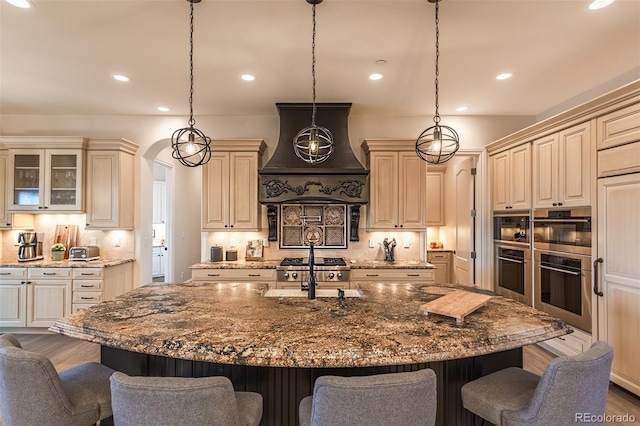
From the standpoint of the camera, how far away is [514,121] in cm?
452

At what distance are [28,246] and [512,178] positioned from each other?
20.8 ft

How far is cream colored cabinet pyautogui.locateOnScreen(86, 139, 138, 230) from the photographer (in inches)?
168

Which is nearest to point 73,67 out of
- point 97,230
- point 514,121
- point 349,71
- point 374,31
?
point 97,230

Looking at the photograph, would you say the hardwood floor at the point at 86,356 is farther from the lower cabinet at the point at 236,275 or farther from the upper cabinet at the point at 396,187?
the upper cabinet at the point at 396,187

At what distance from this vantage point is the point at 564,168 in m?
3.10

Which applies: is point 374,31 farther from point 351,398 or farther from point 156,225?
point 156,225

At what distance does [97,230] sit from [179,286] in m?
2.94

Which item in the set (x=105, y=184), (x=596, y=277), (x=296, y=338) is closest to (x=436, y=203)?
(x=596, y=277)

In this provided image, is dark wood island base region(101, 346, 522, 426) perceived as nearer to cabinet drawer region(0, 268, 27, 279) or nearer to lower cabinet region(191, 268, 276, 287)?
lower cabinet region(191, 268, 276, 287)

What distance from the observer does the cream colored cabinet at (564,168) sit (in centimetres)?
286

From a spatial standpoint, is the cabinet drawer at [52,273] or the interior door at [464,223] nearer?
the cabinet drawer at [52,273]

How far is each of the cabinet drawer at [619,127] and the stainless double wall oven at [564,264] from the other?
609 mm

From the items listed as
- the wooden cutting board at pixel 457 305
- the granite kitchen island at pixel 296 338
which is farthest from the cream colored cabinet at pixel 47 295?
the wooden cutting board at pixel 457 305

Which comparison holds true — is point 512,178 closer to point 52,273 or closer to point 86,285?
point 86,285
